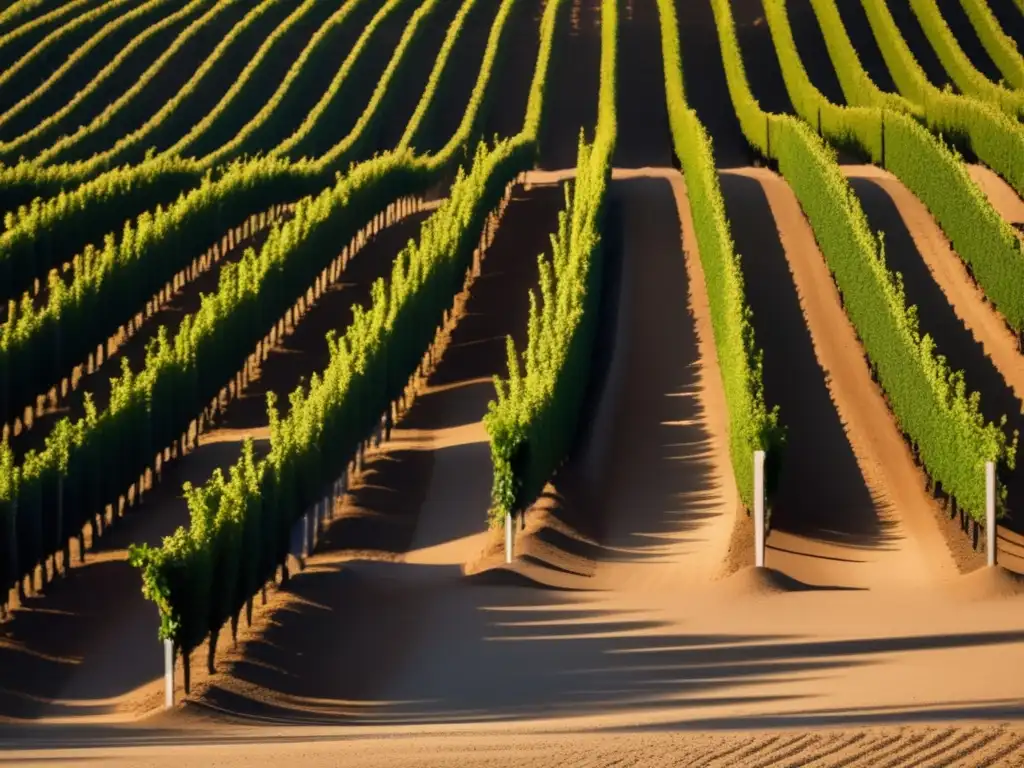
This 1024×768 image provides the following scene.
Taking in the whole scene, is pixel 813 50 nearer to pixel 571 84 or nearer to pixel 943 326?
pixel 571 84

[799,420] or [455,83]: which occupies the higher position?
[455,83]

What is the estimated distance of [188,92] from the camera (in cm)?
7406

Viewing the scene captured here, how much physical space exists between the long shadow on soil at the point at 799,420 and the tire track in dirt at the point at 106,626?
991 cm

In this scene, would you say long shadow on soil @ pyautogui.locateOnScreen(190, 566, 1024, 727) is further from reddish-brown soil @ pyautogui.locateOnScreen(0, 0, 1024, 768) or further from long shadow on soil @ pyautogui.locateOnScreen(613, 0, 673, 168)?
long shadow on soil @ pyautogui.locateOnScreen(613, 0, 673, 168)

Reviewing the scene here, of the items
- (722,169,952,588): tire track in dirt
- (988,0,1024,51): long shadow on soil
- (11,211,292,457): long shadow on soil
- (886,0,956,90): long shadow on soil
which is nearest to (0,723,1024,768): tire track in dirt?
(722,169,952,588): tire track in dirt

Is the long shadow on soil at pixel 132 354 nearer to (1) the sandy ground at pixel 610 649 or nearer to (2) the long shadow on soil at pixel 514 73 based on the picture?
(1) the sandy ground at pixel 610 649

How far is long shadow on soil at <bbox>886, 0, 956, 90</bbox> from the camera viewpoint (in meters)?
73.5

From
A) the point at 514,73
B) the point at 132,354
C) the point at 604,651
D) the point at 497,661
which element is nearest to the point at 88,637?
the point at 497,661

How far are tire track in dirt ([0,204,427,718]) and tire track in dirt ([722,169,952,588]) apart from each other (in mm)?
9055

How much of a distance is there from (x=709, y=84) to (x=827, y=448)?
4618 centimetres

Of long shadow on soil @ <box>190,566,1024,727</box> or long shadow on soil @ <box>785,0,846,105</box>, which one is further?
long shadow on soil @ <box>785,0,846,105</box>

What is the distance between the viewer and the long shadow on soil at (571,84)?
6938 cm

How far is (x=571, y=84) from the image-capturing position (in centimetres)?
7825

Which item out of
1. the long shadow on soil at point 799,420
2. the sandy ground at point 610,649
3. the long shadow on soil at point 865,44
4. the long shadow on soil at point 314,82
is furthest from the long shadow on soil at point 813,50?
the sandy ground at point 610,649
